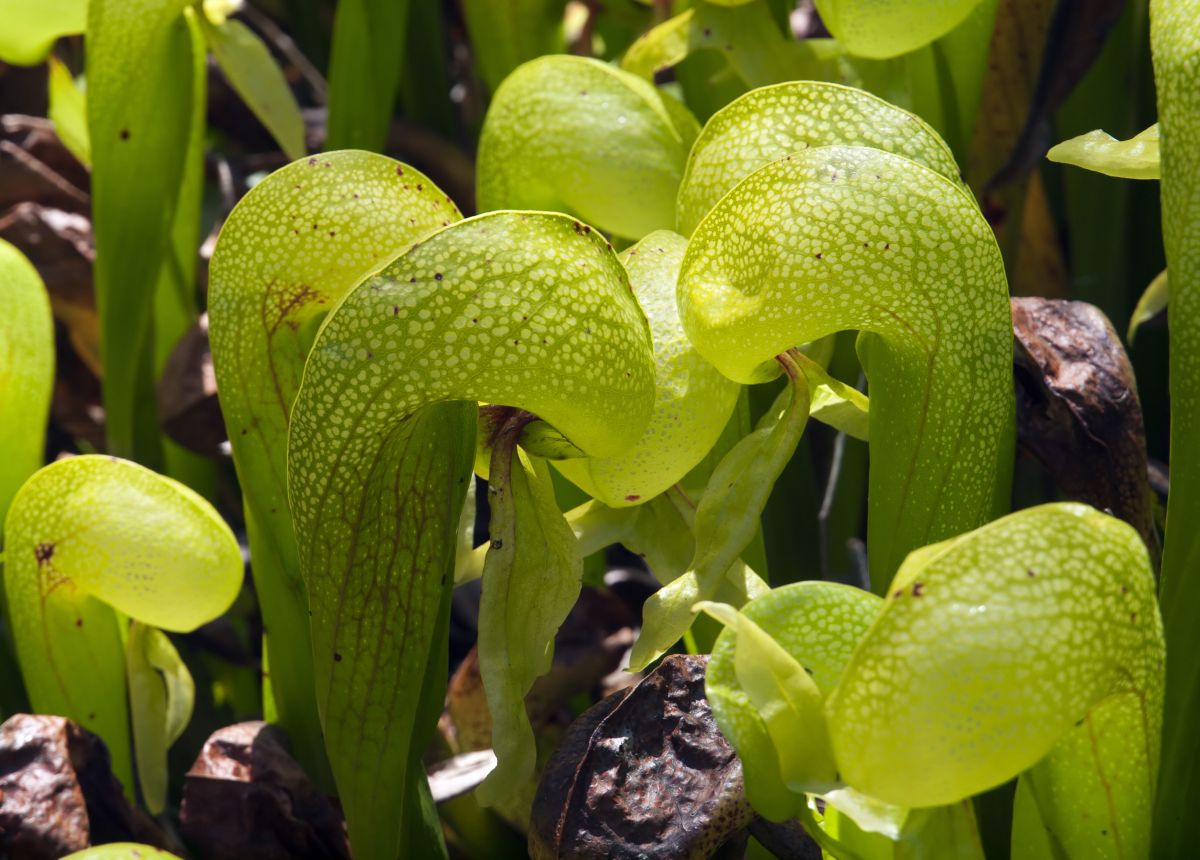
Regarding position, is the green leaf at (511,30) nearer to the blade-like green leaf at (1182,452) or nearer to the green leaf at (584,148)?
the green leaf at (584,148)

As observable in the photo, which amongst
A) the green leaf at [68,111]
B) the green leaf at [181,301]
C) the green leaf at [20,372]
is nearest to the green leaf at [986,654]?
the green leaf at [20,372]

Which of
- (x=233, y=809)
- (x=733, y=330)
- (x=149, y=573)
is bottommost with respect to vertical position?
(x=233, y=809)

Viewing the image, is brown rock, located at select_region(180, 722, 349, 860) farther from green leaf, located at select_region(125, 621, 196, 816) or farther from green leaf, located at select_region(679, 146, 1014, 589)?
green leaf, located at select_region(679, 146, 1014, 589)

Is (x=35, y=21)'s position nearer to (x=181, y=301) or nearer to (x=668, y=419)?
(x=181, y=301)

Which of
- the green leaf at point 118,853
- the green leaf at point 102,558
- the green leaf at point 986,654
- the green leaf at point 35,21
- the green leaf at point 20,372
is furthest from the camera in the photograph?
the green leaf at point 35,21

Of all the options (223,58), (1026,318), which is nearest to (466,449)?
(1026,318)

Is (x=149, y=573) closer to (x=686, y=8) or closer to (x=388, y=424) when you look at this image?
(x=388, y=424)
